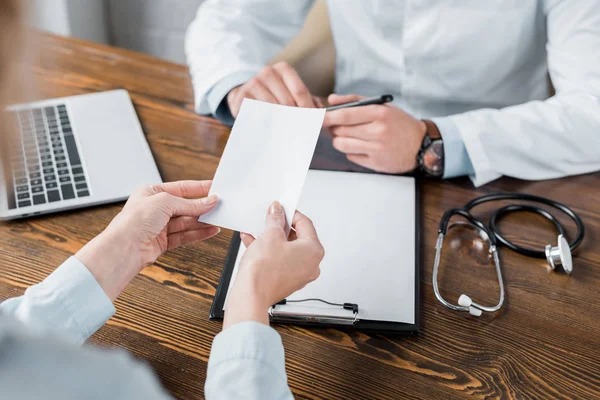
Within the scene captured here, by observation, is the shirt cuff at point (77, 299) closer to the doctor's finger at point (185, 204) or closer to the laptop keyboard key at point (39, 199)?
the doctor's finger at point (185, 204)

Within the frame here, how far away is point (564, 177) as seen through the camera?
991 mm

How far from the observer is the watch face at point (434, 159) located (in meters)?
0.96

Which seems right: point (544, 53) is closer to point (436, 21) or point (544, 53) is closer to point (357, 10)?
point (436, 21)

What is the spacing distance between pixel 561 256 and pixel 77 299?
0.64 meters

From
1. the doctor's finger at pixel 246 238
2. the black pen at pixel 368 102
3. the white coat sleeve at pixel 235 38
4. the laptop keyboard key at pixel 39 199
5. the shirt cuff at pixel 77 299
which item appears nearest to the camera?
the shirt cuff at pixel 77 299

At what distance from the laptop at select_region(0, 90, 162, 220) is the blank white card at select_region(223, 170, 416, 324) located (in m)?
0.27

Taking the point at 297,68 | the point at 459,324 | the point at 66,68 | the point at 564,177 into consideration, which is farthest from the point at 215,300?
the point at 297,68

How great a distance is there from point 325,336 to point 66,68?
2.94 ft

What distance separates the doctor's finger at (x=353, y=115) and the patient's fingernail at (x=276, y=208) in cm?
28

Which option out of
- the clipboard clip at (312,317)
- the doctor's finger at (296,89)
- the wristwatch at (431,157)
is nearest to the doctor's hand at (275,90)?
the doctor's finger at (296,89)

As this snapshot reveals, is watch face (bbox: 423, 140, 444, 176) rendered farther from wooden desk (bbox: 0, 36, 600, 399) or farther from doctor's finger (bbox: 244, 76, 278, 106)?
doctor's finger (bbox: 244, 76, 278, 106)

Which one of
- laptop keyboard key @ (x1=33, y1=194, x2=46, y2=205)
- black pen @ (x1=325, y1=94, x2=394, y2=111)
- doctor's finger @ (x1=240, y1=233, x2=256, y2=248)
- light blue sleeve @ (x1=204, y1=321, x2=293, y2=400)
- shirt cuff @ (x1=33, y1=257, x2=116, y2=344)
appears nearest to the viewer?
light blue sleeve @ (x1=204, y1=321, x2=293, y2=400)

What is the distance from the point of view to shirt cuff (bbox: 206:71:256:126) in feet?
3.55

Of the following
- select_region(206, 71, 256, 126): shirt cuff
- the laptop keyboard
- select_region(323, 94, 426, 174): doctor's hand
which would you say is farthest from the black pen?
the laptop keyboard
